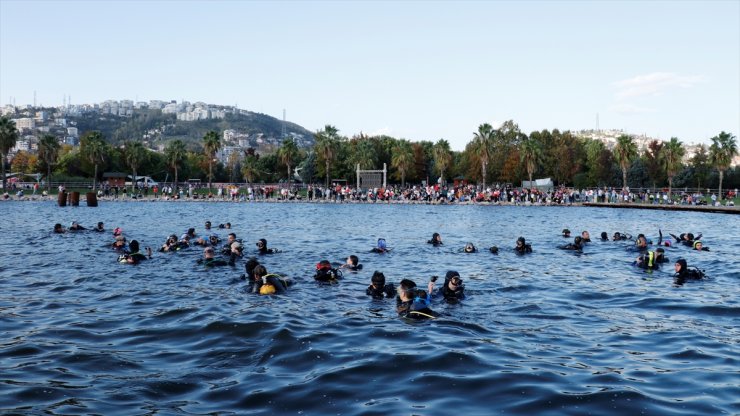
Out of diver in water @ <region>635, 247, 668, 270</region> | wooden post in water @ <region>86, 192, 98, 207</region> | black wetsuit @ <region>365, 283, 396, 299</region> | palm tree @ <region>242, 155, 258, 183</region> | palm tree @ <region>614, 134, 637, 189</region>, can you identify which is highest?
palm tree @ <region>614, 134, 637, 189</region>

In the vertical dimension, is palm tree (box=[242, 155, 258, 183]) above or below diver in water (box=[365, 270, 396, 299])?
above

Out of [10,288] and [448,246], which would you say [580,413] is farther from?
[448,246]

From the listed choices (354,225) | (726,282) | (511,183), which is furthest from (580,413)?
(511,183)

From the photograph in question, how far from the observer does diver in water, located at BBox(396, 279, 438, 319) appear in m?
13.2

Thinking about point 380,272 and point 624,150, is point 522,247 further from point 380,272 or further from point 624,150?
point 624,150

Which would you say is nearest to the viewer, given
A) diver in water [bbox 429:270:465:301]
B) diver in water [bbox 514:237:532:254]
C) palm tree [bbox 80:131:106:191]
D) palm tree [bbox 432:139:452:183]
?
diver in water [bbox 429:270:465:301]

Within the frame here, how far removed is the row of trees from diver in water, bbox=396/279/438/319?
7698 cm

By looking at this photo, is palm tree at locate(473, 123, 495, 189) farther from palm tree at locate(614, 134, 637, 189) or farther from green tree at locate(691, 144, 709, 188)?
green tree at locate(691, 144, 709, 188)

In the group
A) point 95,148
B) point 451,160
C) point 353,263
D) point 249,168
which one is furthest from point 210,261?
point 451,160

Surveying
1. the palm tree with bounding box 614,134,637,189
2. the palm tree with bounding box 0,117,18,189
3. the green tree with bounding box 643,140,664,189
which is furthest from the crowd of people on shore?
the green tree with bounding box 643,140,664,189

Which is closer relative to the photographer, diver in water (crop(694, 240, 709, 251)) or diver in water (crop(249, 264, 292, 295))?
diver in water (crop(249, 264, 292, 295))

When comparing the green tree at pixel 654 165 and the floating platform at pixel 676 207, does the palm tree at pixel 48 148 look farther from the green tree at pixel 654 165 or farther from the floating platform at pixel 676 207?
the green tree at pixel 654 165

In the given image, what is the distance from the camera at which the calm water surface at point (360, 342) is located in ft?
28.1

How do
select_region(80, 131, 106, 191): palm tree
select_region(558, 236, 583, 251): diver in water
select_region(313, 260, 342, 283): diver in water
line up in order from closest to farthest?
select_region(313, 260, 342, 283): diver in water → select_region(558, 236, 583, 251): diver in water → select_region(80, 131, 106, 191): palm tree
